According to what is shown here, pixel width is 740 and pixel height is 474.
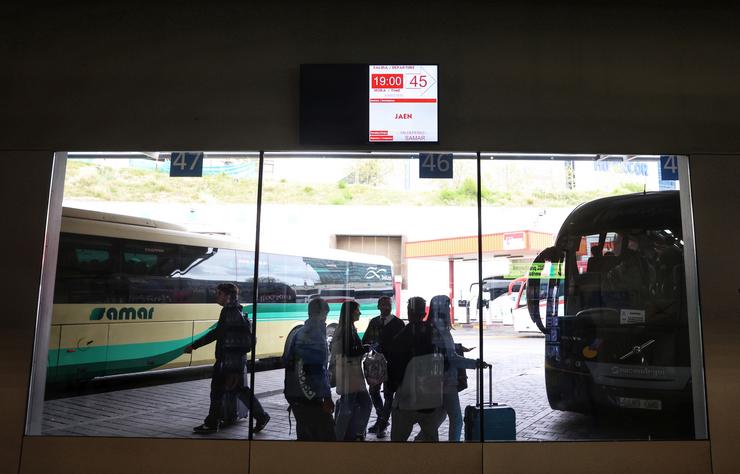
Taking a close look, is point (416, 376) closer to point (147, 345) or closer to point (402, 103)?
point (402, 103)

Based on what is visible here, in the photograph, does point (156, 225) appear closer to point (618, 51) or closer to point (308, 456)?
point (308, 456)

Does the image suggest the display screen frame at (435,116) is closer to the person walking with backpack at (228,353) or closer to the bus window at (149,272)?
the person walking with backpack at (228,353)

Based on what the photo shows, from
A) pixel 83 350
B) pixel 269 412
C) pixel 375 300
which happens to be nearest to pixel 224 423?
pixel 269 412

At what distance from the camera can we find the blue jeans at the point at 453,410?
15.0 ft

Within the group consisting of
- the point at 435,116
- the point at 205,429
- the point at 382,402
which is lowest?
the point at 205,429

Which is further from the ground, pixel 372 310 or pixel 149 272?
pixel 149 272

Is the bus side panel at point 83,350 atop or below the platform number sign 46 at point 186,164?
below

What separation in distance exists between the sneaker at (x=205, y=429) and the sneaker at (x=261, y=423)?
552mm

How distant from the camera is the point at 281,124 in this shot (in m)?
4.28

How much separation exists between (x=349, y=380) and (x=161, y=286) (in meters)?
4.03

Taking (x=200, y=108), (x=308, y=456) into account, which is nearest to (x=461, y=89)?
(x=200, y=108)

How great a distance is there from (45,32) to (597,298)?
21.1ft

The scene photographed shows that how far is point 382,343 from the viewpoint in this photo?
17.1ft

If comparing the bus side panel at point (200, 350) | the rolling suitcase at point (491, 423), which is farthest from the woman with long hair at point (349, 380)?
the bus side panel at point (200, 350)
